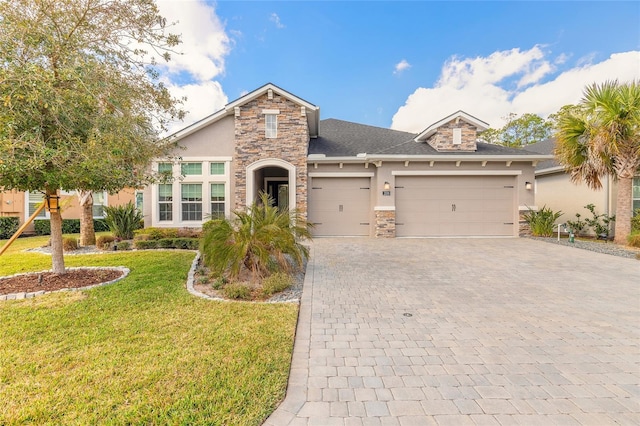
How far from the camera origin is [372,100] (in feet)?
65.2

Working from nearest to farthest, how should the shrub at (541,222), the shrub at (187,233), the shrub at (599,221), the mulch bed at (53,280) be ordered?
the mulch bed at (53,280) → the shrub at (187,233) → the shrub at (599,221) → the shrub at (541,222)

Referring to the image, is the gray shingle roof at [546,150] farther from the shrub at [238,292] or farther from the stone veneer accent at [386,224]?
the shrub at [238,292]

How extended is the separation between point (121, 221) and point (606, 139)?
17.3 m

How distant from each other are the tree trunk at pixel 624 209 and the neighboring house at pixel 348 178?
97.8 inches

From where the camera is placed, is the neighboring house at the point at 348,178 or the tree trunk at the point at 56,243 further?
the neighboring house at the point at 348,178

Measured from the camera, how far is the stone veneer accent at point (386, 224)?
11.3 meters

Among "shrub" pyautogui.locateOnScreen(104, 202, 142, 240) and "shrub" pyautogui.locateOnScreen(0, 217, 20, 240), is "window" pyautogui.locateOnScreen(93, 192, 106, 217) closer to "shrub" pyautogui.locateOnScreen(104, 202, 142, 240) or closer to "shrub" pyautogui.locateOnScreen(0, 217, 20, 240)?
"shrub" pyautogui.locateOnScreen(0, 217, 20, 240)

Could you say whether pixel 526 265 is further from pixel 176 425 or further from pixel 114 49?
pixel 114 49

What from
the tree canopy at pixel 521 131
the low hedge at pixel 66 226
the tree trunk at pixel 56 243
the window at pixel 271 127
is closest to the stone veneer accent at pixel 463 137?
the window at pixel 271 127

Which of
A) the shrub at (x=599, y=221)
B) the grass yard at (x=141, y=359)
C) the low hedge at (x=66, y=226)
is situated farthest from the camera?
the low hedge at (x=66, y=226)

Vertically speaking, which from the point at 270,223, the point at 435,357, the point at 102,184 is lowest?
the point at 435,357

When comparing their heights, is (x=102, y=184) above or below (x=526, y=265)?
above

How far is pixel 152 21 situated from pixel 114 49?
0.98m

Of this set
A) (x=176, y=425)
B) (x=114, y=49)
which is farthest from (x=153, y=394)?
(x=114, y=49)
